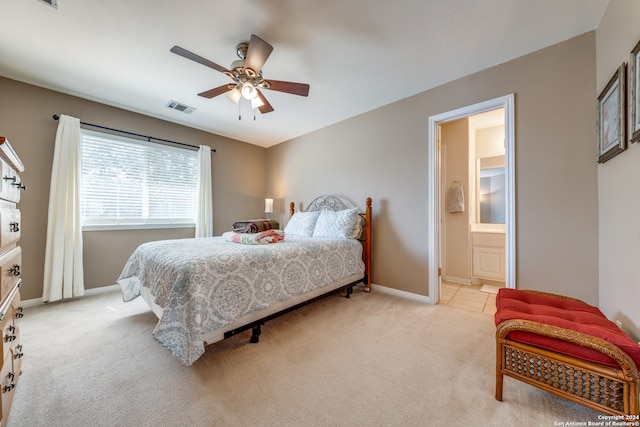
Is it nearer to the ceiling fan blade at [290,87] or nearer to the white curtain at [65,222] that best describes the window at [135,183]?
the white curtain at [65,222]

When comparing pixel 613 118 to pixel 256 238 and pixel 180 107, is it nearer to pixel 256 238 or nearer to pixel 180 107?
pixel 256 238

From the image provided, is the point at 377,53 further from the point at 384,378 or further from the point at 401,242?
the point at 384,378

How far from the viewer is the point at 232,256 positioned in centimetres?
180

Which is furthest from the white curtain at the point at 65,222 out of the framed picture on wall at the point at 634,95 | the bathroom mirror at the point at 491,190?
the bathroom mirror at the point at 491,190

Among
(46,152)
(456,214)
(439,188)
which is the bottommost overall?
(456,214)

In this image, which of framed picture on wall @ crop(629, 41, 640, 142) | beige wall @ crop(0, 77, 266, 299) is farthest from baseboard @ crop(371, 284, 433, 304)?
beige wall @ crop(0, 77, 266, 299)

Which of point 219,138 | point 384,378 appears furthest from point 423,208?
point 219,138

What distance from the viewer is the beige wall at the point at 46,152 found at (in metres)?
2.63

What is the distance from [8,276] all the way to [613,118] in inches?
144

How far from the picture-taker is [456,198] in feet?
12.2

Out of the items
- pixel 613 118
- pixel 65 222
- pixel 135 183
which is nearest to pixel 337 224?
pixel 613 118

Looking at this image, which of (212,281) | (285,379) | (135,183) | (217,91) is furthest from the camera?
(135,183)

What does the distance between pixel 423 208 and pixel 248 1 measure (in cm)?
258

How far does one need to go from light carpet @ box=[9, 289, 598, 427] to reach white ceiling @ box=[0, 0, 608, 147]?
256 cm
